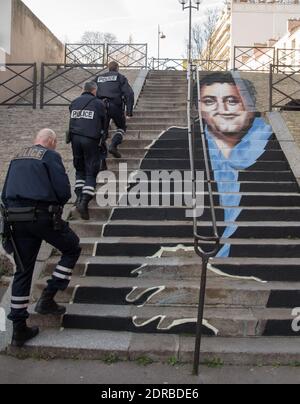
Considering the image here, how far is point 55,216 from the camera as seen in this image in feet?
13.4

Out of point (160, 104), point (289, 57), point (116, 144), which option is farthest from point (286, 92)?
point (289, 57)

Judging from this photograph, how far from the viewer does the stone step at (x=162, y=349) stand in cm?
396

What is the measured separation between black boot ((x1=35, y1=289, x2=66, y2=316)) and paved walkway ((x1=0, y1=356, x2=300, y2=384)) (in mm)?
526

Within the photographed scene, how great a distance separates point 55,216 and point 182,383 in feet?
5.80

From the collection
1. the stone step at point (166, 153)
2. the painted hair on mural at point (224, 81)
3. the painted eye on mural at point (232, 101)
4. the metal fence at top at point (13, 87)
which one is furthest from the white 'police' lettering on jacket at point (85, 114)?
the painted hair on mural at point (224, 81)

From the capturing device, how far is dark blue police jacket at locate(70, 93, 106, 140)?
5934 mm

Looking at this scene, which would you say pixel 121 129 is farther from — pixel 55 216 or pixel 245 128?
pixel 55 216

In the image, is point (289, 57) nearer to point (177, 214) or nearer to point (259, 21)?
point (177, 214)

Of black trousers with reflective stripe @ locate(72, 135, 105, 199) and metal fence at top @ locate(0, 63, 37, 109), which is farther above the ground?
metal fence at top @ locate(0, 63, 37, 109)

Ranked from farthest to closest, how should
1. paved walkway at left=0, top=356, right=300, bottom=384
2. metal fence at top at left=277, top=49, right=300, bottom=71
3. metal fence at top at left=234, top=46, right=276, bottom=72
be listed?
metal fence at top at left=277, top=49, right=300, bottom=71 → metal fence at top at left=234, top=46, right=276, bottom=72 → paved walkway at left=0, top=356, right=300, bottom=384

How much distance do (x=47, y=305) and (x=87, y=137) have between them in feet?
7.86

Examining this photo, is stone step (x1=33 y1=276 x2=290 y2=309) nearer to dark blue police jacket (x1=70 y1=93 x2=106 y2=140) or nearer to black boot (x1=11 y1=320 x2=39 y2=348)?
black boot (x1=11 y1=320 x2=39 y2=348)

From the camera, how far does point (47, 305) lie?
14.3 feet

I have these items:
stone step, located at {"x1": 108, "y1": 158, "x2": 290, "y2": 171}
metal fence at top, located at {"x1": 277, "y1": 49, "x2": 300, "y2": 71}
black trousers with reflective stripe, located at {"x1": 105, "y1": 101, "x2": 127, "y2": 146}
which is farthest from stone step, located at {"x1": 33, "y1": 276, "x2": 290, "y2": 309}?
metal fence at top, located at {"x1": 277, "y1": 49, "x2": 300, "y2": 71}
